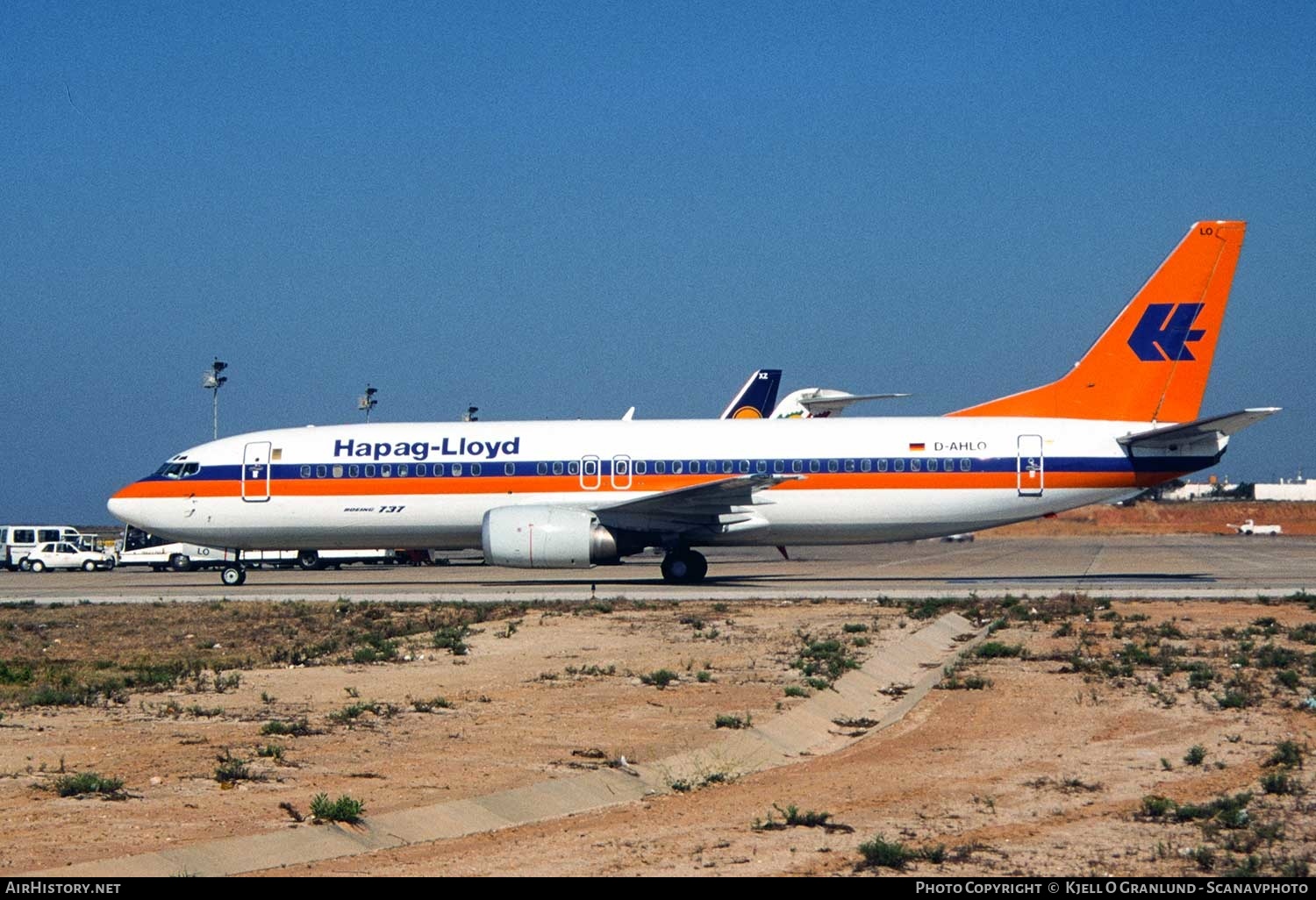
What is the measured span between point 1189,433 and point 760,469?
8.85m

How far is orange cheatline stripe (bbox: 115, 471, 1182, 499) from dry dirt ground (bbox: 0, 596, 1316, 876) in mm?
8555

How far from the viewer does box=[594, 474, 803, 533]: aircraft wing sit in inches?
1113

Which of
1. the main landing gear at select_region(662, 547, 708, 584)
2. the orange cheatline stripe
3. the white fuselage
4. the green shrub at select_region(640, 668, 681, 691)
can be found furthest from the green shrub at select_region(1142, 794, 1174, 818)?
the main landing gear at select_region(662, 547, 708, 584)

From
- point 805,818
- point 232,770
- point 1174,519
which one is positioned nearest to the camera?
point 805,818

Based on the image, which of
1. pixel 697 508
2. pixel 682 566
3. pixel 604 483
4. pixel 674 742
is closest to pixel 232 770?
pixel 674 742

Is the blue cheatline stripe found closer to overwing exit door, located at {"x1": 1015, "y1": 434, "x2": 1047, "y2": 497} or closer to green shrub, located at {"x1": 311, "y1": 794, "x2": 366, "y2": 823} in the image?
overwing exit door, located at {"x1": 1015, "y1": 434, "x2": 1047, "y2": 497}

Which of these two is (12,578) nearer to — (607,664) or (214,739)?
(607,664)

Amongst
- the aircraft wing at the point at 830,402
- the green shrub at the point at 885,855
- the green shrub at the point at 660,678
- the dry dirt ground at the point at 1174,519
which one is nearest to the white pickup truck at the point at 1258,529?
the dry dirt ground at the point at 1174,519

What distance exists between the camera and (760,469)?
2966 cm

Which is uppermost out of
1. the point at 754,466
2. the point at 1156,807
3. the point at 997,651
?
the point at 754,466

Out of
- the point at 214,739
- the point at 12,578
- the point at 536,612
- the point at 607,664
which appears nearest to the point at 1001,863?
the point at 214,739

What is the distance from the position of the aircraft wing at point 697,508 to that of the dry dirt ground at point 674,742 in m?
7.90

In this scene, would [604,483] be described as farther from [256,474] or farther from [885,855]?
[885,855]

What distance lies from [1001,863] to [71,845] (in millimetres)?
4943
